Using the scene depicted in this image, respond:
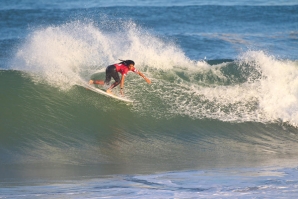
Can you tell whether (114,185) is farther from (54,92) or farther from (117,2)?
(117,2)

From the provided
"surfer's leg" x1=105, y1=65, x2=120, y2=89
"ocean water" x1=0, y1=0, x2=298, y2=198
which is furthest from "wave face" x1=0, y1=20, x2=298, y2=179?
"surfer's leg" x1=105, y1=65, x2=120, y2=89

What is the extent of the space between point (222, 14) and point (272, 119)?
13.8 m

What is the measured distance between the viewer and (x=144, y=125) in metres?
11.1

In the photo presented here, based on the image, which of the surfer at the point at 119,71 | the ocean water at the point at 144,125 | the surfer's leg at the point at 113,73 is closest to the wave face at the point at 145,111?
the ocean water at the point at 144,125

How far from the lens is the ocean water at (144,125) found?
24.3 ft

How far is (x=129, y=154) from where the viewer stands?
9523mm

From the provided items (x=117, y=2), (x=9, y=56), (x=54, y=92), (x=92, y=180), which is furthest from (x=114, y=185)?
(x=117, y=2)

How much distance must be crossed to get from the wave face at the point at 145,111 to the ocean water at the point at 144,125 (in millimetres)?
23

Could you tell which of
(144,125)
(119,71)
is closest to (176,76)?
(119,71)

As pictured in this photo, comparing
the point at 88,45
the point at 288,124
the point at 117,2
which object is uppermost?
the point at 117,2

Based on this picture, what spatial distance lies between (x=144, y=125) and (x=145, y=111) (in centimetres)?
61

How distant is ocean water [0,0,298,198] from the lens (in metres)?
7.40

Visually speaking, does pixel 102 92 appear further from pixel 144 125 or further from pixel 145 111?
pixel 144 125

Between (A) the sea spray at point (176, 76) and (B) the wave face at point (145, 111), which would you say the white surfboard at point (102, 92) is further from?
(A) the sea spray at point (176, 76)
